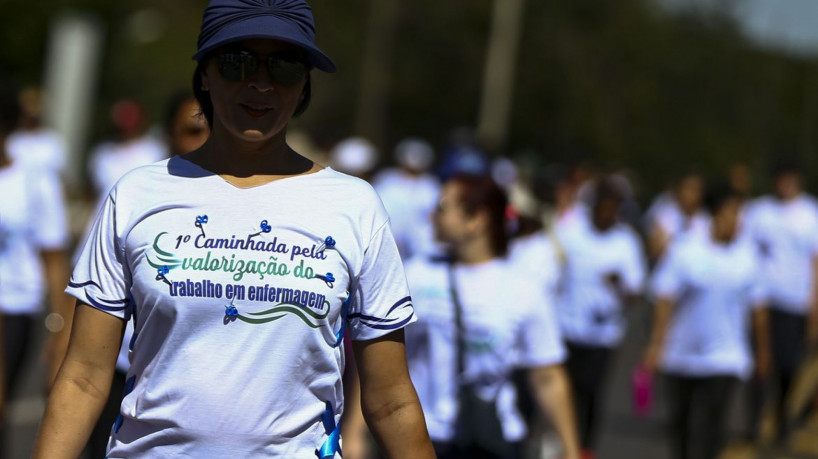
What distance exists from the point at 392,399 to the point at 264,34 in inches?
34.3

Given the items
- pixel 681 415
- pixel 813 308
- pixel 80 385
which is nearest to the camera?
pixel 80 385

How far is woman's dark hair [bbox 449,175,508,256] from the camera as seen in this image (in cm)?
620

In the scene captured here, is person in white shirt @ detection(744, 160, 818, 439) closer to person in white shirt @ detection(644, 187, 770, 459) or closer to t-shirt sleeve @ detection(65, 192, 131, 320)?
person in white shirt @ detection(644, 187, 770, 459)

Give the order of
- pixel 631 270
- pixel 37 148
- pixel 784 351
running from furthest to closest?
pixel 37 148 < pixel 784 351 < pixel 631 270

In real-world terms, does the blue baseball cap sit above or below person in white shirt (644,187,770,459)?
above

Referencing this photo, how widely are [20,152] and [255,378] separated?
993 centimetres

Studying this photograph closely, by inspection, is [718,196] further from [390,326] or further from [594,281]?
[390,326]

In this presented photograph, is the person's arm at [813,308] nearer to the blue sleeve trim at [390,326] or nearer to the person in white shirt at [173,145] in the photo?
the person in white shirt at [173,145]

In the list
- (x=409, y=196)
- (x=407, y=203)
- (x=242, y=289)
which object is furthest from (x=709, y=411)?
(x=242, y=289)

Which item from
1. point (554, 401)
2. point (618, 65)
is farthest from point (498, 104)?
point (554, 401)

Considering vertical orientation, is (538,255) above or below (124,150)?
below

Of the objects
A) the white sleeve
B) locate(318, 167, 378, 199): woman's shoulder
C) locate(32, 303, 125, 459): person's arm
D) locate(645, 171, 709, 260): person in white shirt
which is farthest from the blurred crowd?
locate(32, 303, 125, 459): person's arm

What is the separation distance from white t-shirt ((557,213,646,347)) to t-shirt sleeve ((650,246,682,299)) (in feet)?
2.06

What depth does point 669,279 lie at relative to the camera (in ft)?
32.6
